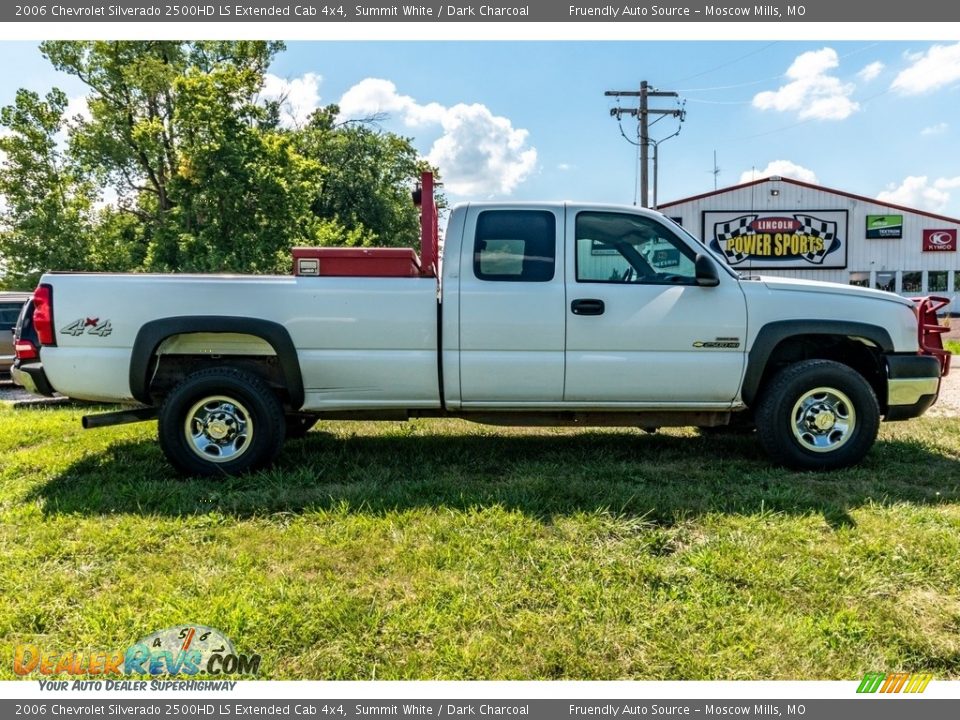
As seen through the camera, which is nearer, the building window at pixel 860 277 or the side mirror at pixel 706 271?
the side mirror at pixel 706 271

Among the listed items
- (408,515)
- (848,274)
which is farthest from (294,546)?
(848,274)

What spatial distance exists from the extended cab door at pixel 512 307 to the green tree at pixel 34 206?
68.0ft

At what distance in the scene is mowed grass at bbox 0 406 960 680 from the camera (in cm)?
253

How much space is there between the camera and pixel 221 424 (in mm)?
4547

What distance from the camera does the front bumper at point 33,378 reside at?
4484mm

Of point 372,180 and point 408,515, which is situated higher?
point 372,180

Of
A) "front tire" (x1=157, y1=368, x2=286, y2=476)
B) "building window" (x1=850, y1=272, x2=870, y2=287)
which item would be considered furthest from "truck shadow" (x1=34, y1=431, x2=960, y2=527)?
"building window" (x1=850, y1=272, x2=870, y2=287)

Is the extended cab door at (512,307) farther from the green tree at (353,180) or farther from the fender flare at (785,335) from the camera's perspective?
the green tree at (353,180)

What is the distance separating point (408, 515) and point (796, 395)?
2.89m

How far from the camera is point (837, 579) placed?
3029mm

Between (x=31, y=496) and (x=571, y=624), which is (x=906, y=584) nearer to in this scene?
(x=571, y=624)

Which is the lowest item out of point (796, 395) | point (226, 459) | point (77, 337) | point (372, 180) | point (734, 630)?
point (734, 630)

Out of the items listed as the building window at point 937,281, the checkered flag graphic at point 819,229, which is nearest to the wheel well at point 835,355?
the checkered flag graphic at point 819,229

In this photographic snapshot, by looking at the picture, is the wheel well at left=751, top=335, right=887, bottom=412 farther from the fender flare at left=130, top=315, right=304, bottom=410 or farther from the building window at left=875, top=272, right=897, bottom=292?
the building window at left=875, top=272, right=897, bottom=292
